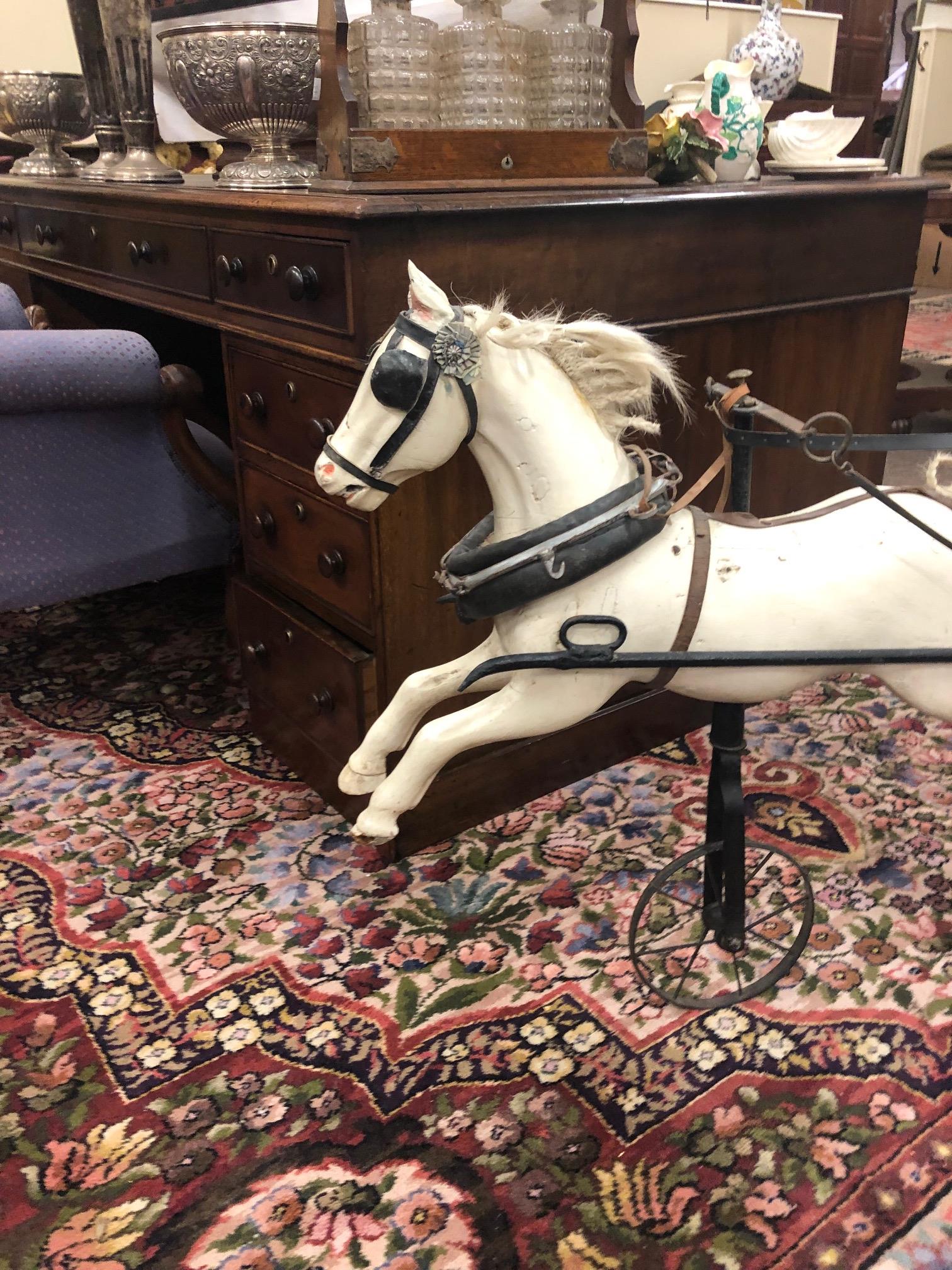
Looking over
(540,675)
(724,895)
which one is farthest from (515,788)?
(540,675)

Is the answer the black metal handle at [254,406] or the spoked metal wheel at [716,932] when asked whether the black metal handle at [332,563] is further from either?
the spoked metal wheel at [716,932]

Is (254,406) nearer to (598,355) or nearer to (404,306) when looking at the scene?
(404,306)

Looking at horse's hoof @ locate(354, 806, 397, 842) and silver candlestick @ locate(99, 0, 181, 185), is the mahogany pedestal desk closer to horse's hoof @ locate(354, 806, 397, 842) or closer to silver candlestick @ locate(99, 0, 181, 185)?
silver candlestick @ locate(99, 0, 181, 185)

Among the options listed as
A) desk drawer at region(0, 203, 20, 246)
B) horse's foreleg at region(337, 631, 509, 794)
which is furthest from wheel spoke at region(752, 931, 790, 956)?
desk drawer at region(0, 203, 20, 246)

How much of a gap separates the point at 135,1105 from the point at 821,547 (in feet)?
3.41

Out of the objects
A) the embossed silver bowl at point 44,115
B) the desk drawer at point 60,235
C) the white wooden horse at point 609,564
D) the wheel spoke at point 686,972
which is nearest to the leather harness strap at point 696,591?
the white wooden horse at point 609,564

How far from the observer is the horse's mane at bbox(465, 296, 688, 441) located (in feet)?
3.26

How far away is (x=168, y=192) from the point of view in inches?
66.4

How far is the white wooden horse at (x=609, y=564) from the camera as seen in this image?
3.33 ft

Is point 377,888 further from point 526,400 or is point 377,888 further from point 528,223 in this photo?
point 528,223

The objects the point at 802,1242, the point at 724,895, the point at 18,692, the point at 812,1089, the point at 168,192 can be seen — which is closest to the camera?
the point at 802,1242

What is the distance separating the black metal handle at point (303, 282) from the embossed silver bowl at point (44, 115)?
5.29 ft

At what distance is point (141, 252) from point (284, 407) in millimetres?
586

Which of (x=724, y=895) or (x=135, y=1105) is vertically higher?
(x=724, y=895)
